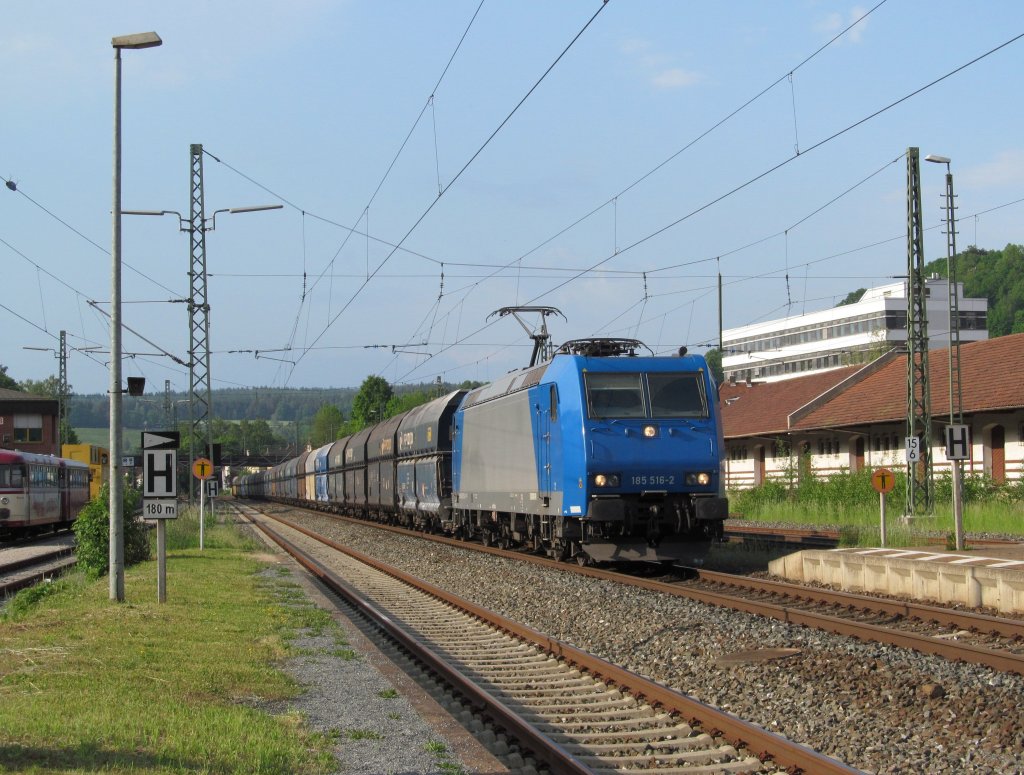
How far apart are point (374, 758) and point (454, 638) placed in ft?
19.2

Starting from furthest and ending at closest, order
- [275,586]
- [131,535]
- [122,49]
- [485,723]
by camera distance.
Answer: [131,535] < [275,586] < [122,49] < [485,723]

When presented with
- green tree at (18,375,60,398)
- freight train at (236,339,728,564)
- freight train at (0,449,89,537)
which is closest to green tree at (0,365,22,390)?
green tree at (18,375,60,398)

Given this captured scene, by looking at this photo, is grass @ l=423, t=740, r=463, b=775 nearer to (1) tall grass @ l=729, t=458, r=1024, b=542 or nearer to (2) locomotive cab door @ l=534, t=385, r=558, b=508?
(2) locomotive cab door @ l=534, t=385, r=558, b=508

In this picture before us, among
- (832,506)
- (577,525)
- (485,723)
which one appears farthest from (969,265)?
(485,723)

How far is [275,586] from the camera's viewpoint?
1828cm

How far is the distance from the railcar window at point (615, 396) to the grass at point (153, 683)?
558 centimetres

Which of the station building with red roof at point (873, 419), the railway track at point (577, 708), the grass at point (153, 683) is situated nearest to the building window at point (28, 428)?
the station building with red roof at point (873, 419)

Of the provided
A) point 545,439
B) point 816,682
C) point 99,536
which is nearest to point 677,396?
point 545,439

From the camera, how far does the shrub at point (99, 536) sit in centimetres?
2100

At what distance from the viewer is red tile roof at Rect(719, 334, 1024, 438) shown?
34.4 metres

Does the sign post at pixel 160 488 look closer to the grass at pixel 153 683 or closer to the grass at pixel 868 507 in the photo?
the grass at pixel 153 683

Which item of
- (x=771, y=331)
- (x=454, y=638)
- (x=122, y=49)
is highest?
(x=771, y=331)

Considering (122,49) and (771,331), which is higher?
(771,331)

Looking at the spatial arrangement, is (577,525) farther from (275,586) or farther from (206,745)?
(206,745)
